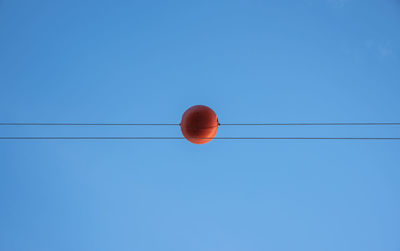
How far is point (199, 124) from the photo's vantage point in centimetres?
591

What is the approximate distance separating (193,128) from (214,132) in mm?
Result: 617

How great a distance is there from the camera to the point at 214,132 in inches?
245

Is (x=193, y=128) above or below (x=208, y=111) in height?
below

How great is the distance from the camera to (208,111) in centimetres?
606

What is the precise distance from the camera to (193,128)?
595cm

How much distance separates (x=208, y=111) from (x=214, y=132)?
23.0 inches

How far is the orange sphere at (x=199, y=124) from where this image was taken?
19.5ft

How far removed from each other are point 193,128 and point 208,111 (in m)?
0.59

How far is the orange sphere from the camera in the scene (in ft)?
19.5
